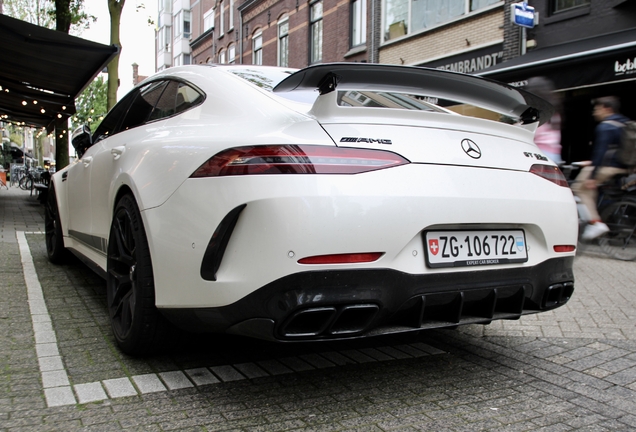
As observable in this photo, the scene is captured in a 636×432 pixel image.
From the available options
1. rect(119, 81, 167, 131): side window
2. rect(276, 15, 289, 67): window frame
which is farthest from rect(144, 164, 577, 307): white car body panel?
rect(276, 15, 289, 67): window frame

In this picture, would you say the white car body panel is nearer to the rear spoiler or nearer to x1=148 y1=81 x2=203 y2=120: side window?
the rear spoiler

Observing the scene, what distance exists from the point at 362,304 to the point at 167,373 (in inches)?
45.1

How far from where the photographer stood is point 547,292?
2750mm

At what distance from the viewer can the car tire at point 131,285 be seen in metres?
2.70

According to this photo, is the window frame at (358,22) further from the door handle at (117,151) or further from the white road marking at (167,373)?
the white road marking at (167,373)

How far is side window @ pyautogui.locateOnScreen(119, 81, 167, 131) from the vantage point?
11.7 ft

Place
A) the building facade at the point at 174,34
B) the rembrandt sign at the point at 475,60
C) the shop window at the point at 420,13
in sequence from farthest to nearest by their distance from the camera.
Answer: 1. the building facade at the point at 174,34
2. the shop window at the point at 420,13
3. the rembrandt sign at the point at 475,60

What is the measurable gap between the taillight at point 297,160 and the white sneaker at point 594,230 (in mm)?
5376

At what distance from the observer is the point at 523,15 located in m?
12.0

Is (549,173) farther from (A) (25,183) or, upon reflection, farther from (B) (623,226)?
(A) (25,183)

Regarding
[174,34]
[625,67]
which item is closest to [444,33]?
[625,67]

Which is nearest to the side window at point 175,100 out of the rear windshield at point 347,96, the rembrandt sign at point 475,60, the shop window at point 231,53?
the rear windshield at point 347,96

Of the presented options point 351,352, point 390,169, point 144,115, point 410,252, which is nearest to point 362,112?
point 390,169

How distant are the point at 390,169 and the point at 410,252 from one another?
34cm
